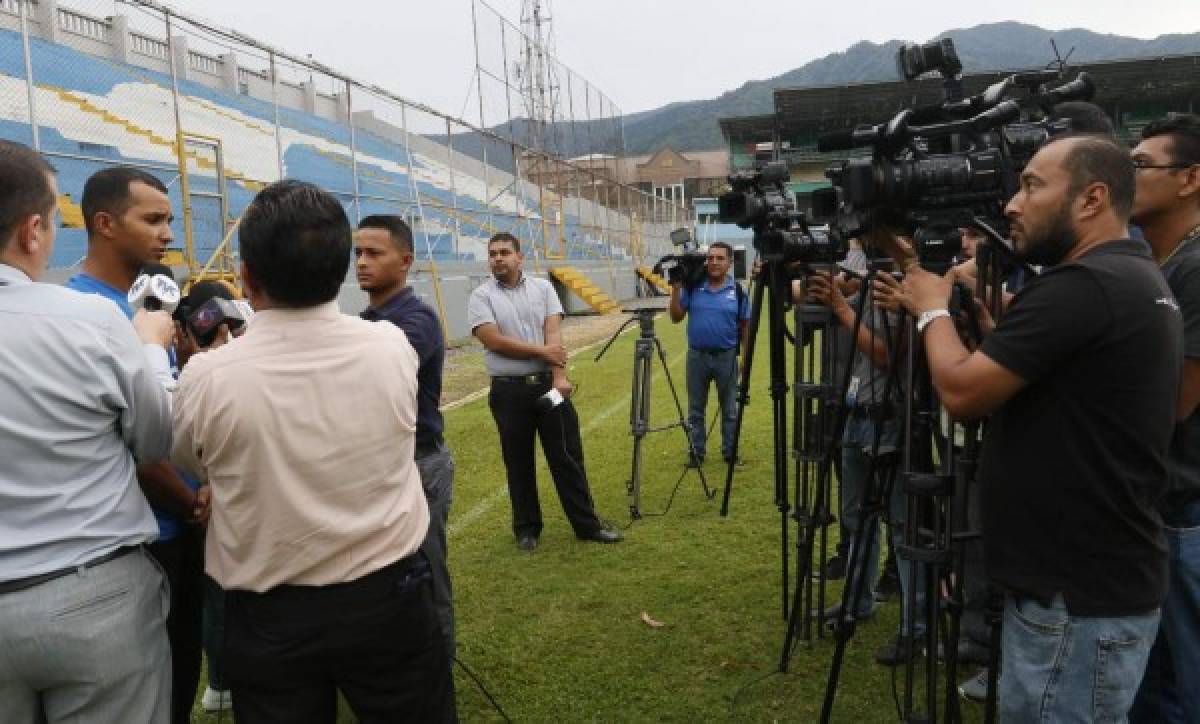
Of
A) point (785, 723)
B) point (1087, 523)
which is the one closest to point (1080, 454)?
point (1087, 523)

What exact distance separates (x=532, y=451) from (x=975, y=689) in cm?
284

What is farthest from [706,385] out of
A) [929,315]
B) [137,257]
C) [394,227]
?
[137,257]

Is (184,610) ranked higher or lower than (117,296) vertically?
lower

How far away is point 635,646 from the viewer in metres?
3.96

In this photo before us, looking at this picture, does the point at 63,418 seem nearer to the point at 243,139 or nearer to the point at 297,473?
the point at 297,473

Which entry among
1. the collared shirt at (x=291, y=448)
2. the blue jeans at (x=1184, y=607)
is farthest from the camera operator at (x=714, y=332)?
the collared shirt at (x=291, y=448)

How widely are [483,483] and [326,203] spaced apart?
5149mm

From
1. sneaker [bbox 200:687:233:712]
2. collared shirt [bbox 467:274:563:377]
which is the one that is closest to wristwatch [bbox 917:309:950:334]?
sneaker [bbox 200:687:233:712]

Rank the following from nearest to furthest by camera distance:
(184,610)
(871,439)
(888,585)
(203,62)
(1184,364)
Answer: (1184,364)
(184,610)
(871,439)
(888,585)
(203,62)

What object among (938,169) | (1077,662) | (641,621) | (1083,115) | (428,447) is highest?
(1083,115)

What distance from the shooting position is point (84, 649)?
70.8 inches

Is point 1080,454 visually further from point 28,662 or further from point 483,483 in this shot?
point 483,483

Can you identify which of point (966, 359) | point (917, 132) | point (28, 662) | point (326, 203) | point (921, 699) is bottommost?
point (921, 699)

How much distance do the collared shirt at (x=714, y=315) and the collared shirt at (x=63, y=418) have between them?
5492 mm
